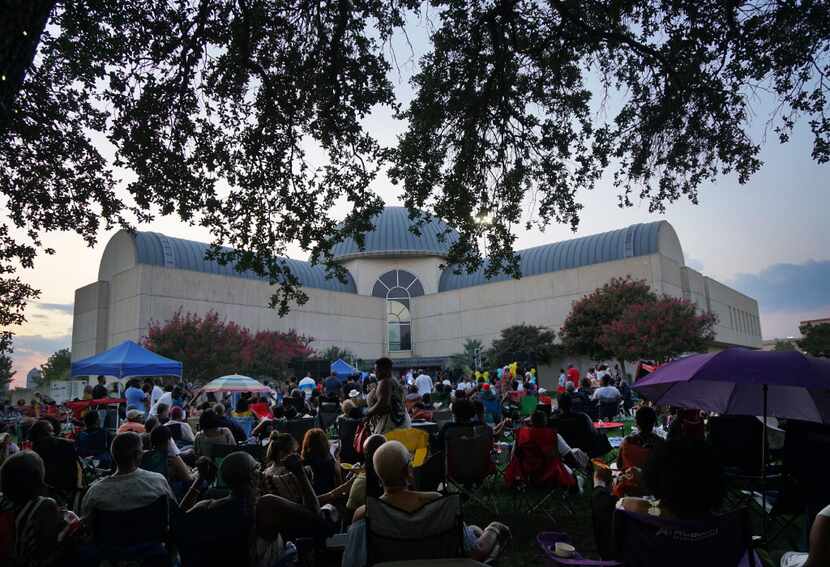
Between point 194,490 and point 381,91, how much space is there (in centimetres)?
671

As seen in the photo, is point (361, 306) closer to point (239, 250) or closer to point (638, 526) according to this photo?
point (239, 250)

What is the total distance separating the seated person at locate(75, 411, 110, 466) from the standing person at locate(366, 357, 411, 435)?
14.6 feet

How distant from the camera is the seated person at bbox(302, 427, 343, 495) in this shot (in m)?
5.55

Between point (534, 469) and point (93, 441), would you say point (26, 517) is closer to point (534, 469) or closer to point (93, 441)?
point (534, 469)

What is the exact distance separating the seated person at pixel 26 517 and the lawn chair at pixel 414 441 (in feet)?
11.8

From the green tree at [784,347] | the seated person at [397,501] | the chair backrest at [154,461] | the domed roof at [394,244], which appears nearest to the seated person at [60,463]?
the chair backrest at [154,461]

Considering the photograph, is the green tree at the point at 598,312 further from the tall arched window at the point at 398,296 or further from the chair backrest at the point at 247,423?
the chair backrest at the point at 247,423

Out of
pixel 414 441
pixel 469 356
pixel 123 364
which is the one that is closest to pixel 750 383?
pixel 414 441

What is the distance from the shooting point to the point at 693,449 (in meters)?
2.62

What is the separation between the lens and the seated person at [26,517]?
3291 mm

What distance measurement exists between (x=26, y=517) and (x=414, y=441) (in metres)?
3.97

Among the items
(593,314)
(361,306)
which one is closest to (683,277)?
(593,314)

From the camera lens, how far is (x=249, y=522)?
11.6ft

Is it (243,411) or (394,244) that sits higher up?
(394,244)
